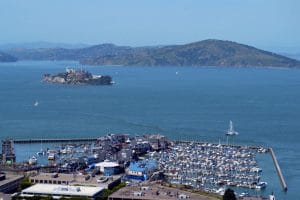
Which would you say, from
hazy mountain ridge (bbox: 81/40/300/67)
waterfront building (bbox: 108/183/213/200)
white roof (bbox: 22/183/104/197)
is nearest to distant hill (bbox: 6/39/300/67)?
hazy mountain ridge (bbox: 81/40/300/67)

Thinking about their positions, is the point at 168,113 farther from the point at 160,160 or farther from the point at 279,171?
the point at 279,171

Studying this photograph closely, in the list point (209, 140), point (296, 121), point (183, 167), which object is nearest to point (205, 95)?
point (296, 121)

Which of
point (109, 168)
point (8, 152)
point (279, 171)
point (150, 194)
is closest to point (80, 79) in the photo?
point (8, 152)

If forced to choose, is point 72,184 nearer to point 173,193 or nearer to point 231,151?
point 173,193

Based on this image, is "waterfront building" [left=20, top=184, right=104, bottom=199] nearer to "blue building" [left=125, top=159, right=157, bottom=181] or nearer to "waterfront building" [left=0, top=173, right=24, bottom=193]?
"waterfront building" [left=0, top=173, right=24, bottom=193]

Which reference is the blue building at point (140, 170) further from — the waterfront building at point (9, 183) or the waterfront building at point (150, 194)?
the waterfront building at point (9, 183)

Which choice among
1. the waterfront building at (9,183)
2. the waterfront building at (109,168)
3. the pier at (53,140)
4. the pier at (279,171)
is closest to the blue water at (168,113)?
the pier at (279,171)
